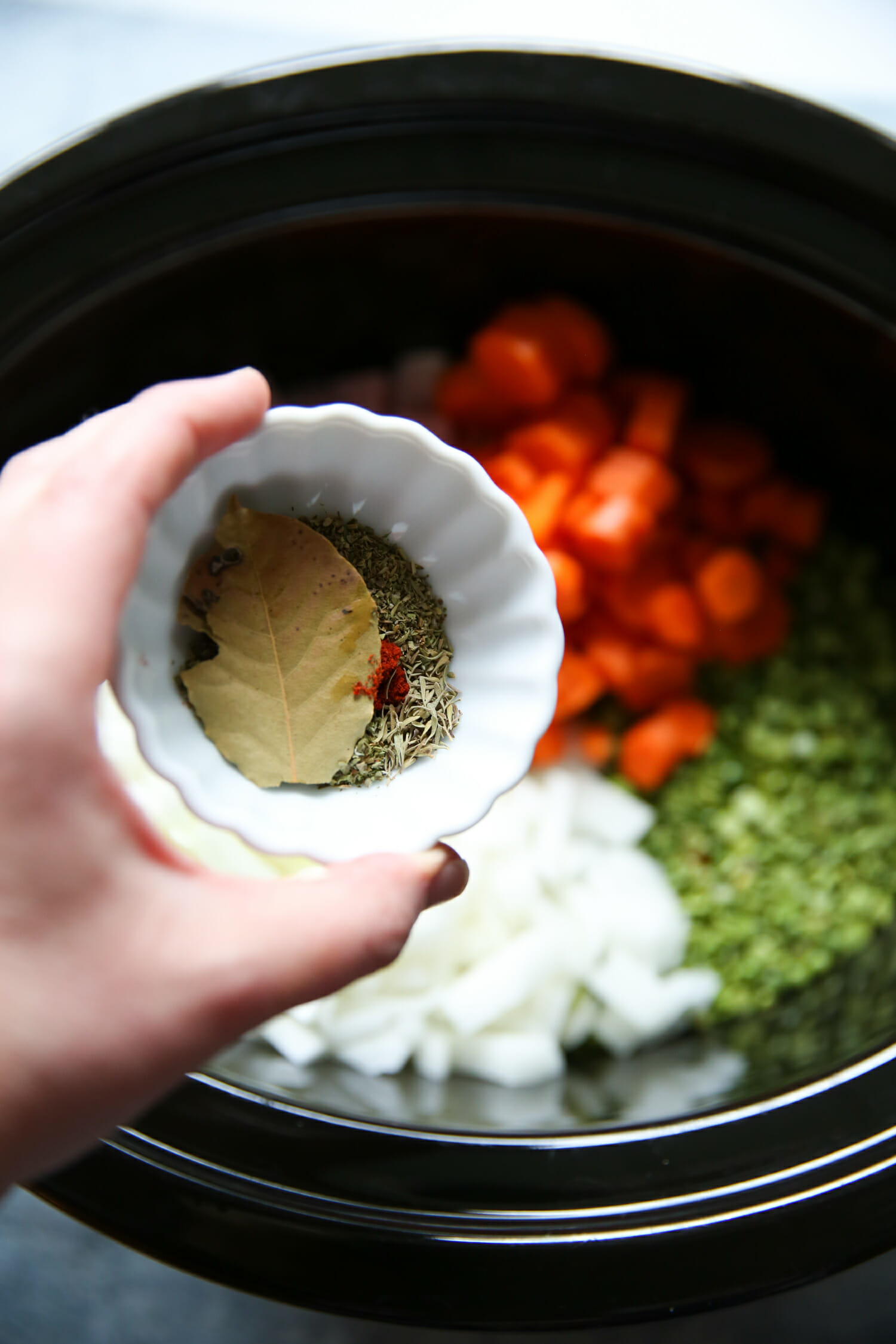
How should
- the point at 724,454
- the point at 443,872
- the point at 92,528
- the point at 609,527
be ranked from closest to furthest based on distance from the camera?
the point at 92,528 → the point at 443,872 → the point at 609,527 → the point at 724,454

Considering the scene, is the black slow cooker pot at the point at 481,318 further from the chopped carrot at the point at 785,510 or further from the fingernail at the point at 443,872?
the fingernail at the point at 443,872

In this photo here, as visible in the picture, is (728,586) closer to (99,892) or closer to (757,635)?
(757,635)

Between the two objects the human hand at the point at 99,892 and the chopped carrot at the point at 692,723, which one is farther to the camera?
the chopped carrot at the point at 692,723

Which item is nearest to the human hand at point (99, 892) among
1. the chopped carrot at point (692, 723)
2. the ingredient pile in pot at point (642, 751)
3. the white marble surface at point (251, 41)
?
the ingredient pile in pot at point (642, 751)

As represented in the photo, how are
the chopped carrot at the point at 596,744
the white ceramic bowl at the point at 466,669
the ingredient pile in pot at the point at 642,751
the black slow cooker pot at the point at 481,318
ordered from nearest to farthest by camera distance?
the white ceramic bowl at the point at 466,669 < the black slow cooker pot at the point at 481,318 < the ingredient pile in pot at the point at 642,751 < the chopped carrot at the point at 596,744

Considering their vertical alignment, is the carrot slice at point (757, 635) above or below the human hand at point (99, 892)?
above

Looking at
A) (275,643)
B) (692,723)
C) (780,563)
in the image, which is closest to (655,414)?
(780,563)
